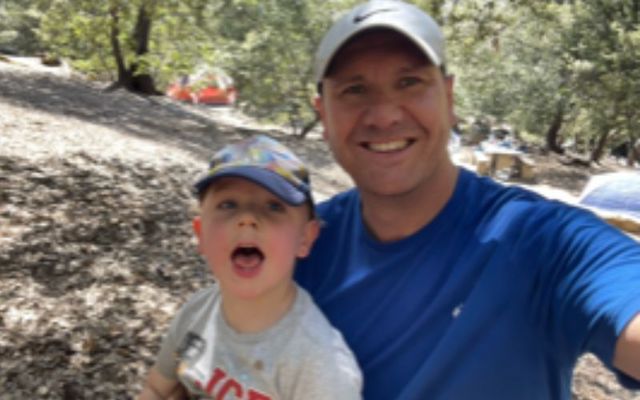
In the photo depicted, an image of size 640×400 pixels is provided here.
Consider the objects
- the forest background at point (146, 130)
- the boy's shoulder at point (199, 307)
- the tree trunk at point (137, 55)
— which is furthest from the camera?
the tree trunk at point (137, 55)

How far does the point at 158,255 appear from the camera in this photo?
16.3 ft

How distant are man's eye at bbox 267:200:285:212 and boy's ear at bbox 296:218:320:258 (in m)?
0.11

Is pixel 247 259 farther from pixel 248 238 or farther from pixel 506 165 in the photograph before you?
pixel 506 165

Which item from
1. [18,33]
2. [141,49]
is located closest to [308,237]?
[141,49]

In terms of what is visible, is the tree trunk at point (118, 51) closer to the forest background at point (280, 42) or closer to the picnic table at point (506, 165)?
the forest background at point (280, 42)

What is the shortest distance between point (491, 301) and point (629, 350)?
0.97ft

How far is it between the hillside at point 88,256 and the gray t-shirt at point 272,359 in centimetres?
199

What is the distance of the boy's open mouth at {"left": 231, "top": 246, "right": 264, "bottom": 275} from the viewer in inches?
60.9

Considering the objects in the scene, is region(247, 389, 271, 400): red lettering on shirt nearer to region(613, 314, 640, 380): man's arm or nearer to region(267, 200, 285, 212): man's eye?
region(267, 200, 285, 212): man's eye

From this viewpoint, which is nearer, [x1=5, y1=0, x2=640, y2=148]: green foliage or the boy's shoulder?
the boy's shoulder

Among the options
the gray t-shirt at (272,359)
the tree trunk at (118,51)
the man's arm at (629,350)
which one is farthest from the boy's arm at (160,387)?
the tree trunk at (118,51)

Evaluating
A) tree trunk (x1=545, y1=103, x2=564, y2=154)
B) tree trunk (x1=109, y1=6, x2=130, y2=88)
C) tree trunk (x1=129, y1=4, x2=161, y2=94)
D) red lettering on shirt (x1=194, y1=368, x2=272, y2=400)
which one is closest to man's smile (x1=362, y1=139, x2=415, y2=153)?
red lettering on shirt (x1=194, y1=368, x2=272, y2=400)

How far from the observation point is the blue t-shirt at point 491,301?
1255mm

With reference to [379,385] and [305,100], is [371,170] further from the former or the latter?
[305,100]
